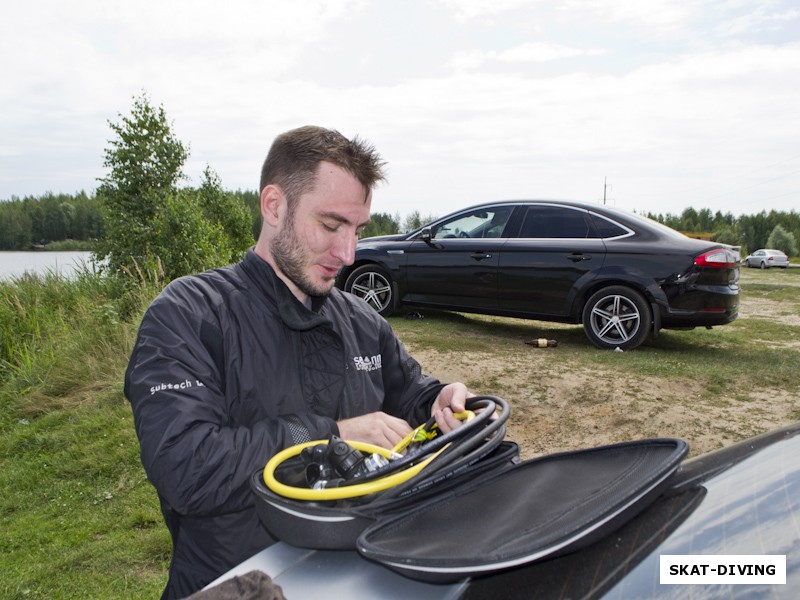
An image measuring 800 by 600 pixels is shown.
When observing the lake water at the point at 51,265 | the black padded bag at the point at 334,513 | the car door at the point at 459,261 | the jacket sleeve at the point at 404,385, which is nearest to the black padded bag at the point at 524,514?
the black padded bag at the point at 334,513

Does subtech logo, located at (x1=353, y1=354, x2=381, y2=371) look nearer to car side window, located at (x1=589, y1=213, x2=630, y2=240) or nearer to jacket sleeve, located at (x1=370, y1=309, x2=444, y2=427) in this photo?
jacket sleeve, located at (x1=370, y1=309, x2=444, y2=427)

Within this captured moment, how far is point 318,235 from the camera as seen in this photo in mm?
2039

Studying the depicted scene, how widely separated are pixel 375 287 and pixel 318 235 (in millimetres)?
5825

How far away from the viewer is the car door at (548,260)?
6.55m

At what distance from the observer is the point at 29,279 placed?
10570 mm

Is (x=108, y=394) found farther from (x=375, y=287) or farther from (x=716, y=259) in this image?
(x=716, y=259)

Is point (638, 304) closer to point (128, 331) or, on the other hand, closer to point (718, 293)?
point (718, 293)

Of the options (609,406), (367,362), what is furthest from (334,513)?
(609,406)

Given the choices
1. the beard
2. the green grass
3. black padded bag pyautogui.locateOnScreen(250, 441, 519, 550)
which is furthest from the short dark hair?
the green grass

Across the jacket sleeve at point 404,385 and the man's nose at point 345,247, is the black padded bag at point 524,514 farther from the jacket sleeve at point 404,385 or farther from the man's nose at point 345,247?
A: the man's nose at point 345,247

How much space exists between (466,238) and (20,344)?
249 inches

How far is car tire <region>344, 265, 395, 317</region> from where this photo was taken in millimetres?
7758

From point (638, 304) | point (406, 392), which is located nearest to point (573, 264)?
point (638, 304)

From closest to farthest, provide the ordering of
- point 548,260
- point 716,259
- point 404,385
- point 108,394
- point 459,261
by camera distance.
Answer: point 404,385 → point 108,394 → point 716,259 → point 548,260 → point 459,261
